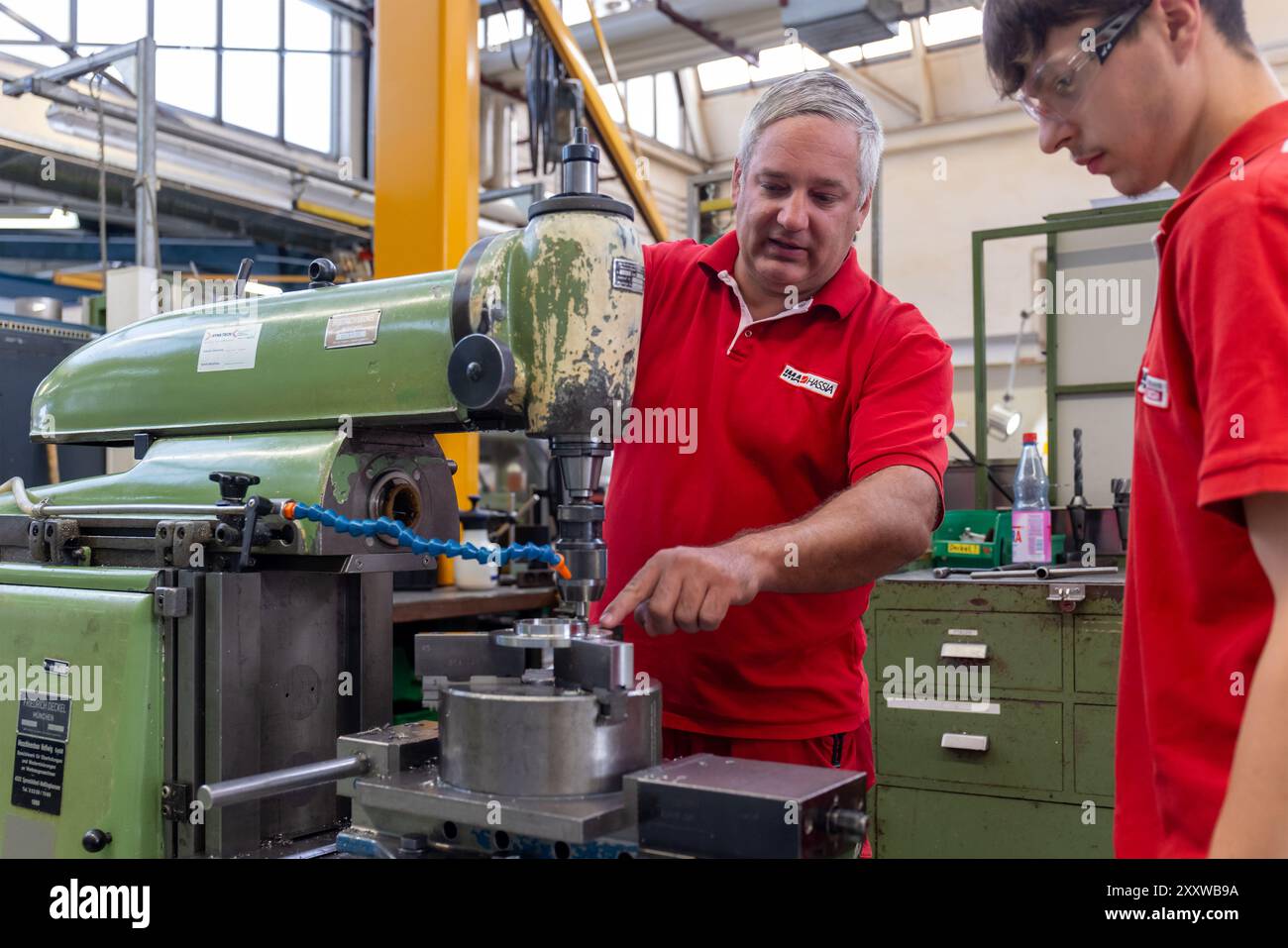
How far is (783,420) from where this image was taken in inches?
49.2

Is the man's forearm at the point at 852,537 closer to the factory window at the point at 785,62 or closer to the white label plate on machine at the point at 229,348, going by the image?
the white label plate on machine at the point at 229,348

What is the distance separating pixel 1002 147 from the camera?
24.3 ft

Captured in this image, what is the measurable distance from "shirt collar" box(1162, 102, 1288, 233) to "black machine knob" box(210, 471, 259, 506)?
2.67 feet

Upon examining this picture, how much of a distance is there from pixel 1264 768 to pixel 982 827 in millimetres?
2165

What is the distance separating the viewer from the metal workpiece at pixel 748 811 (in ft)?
2.32

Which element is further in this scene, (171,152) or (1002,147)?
(1002,147)

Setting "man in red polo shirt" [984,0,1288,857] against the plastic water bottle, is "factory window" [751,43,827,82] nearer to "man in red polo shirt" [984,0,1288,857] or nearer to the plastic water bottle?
the plastic water bottle

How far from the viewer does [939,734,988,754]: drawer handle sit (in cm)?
257

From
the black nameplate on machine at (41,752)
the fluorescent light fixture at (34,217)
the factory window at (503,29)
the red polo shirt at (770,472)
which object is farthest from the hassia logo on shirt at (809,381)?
the fluorescent light fixture at (34,217)

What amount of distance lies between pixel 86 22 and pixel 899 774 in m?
5.27

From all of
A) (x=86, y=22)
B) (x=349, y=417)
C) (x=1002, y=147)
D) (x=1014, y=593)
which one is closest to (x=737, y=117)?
(x=1002, y=147)
